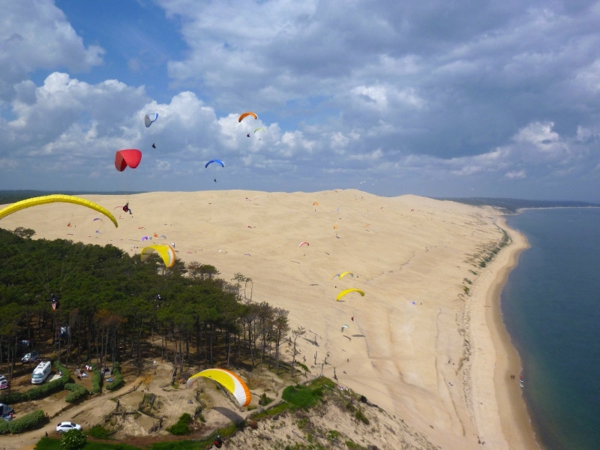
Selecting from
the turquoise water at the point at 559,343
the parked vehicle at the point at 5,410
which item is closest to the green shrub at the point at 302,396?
the parked vehicle at the point at 5,410

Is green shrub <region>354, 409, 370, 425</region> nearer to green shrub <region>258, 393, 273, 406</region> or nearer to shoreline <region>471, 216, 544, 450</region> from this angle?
green shrub <region>258, 393, 273, 406</region>

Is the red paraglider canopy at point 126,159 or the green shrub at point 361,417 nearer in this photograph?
the green shrub at point 361,417

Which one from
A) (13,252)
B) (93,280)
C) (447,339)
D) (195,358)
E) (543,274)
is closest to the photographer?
(195,358)

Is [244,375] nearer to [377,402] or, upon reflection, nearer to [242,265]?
[377,402]

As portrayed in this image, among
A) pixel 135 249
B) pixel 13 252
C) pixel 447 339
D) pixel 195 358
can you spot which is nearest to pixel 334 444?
pixel 195 358

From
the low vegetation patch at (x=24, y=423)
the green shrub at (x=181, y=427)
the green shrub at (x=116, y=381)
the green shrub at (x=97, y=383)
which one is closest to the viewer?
the low vegetation patch at (x=24, y=423)

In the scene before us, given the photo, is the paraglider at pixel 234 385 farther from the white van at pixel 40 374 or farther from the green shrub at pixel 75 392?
the white van at pixel 40 374

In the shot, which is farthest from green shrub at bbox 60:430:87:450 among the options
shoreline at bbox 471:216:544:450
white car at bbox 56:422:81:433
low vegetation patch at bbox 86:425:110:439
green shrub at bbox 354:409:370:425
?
shoreline at bbox 471:216:544:450
